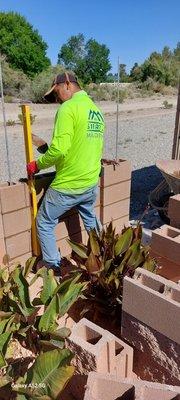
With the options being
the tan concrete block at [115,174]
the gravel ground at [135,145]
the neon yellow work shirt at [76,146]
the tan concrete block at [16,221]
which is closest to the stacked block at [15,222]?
the tan concrete block at [16,221]

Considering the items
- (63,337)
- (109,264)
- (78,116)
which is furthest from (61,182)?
(63,337)

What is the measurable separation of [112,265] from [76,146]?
1036 millimetres

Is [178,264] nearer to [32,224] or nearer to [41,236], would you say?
[41,236]

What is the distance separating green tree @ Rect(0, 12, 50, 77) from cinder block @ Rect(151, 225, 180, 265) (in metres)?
43.1

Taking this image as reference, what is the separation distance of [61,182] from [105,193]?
0.97m

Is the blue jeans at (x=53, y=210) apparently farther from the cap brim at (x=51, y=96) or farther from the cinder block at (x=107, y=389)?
the cinder block at (x=107, y=389)

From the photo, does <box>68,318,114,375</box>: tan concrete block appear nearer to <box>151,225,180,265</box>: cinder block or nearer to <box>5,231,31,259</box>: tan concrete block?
<box>151,225,180,265</box>: cinder block

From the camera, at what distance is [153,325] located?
2.15m

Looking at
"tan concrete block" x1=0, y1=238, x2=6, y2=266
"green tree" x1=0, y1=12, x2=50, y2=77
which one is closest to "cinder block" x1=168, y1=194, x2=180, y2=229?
"tan concrete block" x1=0, y1=238, x2=6, y2=266

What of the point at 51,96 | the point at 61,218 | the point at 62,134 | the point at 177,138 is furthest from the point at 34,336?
the point at 177,138

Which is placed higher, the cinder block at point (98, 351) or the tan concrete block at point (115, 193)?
the tan concrete block at point (115, 193)

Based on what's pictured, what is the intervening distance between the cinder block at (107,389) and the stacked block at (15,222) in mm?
1945

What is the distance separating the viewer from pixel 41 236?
3.38m

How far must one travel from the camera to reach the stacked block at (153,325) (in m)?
Answer: 2.05
